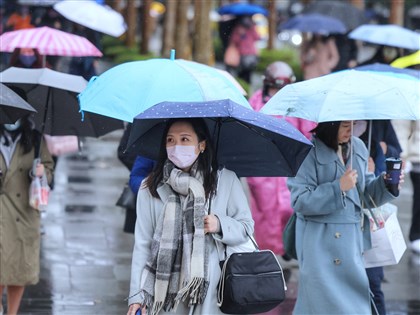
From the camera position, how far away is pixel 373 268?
26.0ft

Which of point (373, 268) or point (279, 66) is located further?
point (279, 66)

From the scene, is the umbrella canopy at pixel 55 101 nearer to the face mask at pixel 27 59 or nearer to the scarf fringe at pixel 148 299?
the face mask at pixel 27 59

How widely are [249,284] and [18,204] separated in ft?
10.1

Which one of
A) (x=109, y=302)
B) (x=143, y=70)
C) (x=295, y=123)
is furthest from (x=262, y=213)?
(x=143, y=70)

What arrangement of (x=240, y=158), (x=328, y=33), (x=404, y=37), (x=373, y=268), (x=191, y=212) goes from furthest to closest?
1. (x=328, y=33)
2. (x=404, y=37)
3. (x=373, y=268)
4. (x=240, y=158)
5. (x=191, y=212)

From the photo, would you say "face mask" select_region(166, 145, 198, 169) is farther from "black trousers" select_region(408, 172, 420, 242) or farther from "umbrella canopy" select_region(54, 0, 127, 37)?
"umbrella canopy" select_region(54, 0, 127, 37)

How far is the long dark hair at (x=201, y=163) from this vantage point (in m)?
5.63

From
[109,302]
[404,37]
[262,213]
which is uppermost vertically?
[404,37]

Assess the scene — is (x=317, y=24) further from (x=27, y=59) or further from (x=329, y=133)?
(x=329, y=133)

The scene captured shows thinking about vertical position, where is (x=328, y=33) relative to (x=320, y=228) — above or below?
above

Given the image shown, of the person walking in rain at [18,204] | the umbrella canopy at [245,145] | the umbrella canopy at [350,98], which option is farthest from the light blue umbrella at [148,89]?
the person walking in rain at [18,204]

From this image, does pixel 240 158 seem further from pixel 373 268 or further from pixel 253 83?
pixel 253 83

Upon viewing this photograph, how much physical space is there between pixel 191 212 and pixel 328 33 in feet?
41.6

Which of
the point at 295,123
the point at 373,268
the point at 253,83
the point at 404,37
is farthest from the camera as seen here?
the point at 253,83
